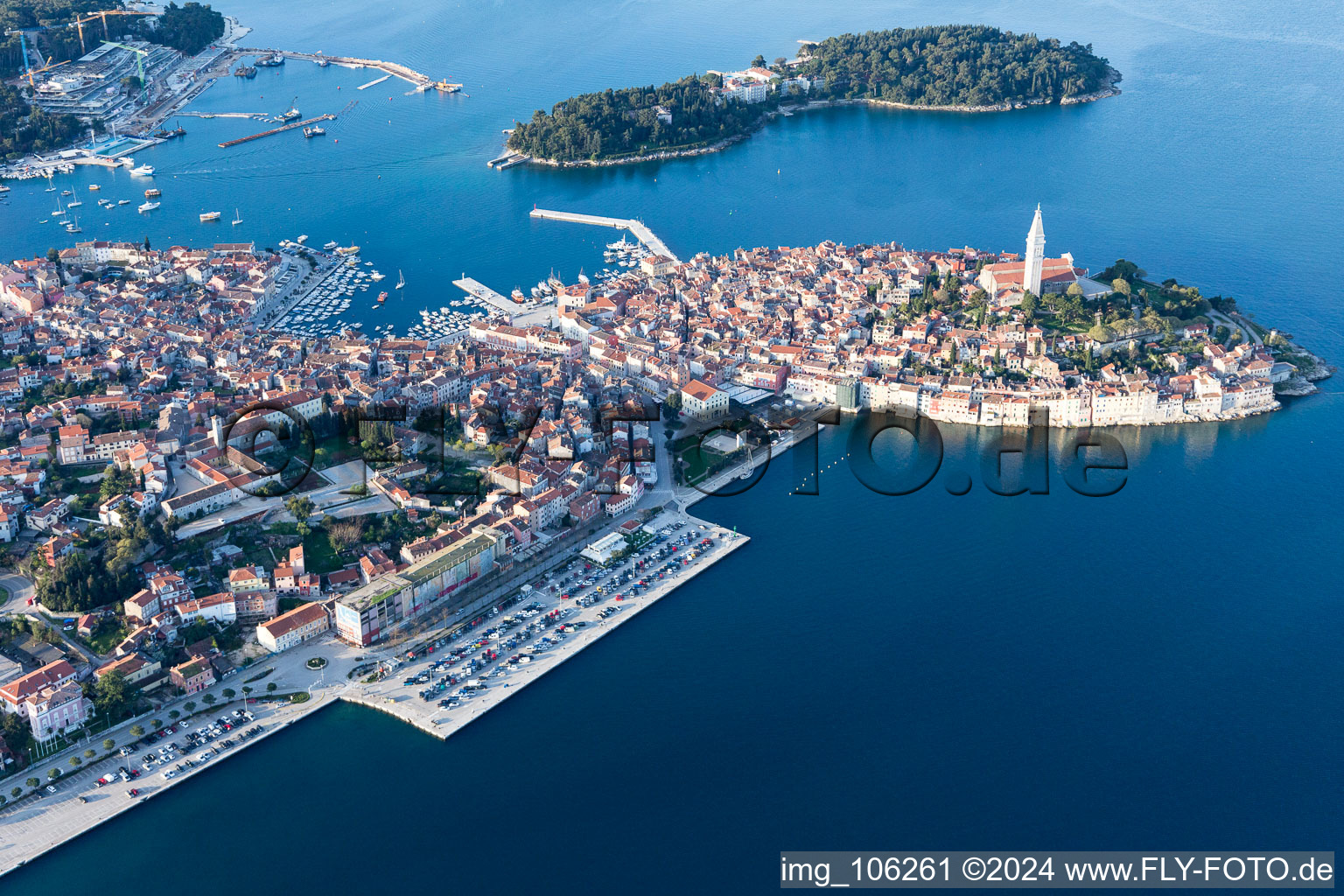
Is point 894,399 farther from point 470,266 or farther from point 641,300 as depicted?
point 470,266

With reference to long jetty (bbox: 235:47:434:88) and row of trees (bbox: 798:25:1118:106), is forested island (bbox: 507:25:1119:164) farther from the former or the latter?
long jetty (bbox: 235:47:434:88)

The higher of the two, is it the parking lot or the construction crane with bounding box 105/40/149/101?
the construction crane with bounding box 105/40/149/101

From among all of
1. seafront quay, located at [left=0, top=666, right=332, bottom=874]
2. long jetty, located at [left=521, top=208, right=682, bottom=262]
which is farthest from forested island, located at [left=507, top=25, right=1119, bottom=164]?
seafront quay, located at [left=0, top=666, right=332, bottom=874]

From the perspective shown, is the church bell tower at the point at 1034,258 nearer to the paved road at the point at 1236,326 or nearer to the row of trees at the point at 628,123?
the paved road at the point at 1236,326

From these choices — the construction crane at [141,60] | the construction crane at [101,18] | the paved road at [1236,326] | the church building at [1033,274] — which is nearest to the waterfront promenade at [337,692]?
the church building at [1033,274]

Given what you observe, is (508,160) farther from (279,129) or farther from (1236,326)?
(1236,326)

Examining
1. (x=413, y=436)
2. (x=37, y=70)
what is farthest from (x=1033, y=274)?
(x=37, y=70)

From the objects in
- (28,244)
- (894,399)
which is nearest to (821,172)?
(894,399)
